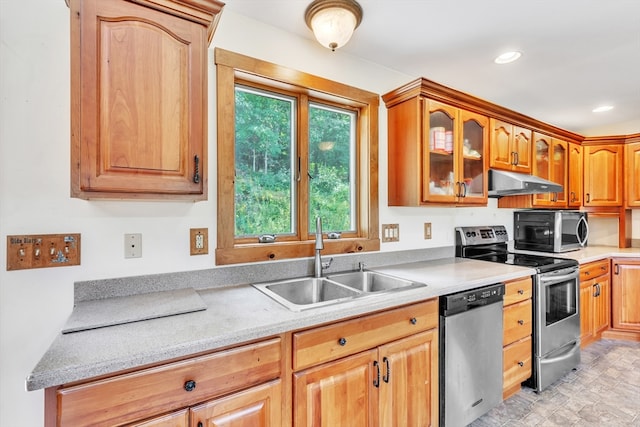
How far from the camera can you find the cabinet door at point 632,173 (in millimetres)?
3305

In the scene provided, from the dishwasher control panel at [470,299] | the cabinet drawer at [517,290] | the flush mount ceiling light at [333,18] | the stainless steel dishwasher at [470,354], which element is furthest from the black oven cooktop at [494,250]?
the flush mount ceiling light at [333,18]

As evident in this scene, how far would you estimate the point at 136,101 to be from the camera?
1140mm

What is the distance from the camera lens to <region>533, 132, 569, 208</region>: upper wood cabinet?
2.88m

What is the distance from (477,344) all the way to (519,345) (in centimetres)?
54

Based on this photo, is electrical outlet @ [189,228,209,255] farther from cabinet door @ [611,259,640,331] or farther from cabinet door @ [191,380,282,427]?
cabinet door @ [611,259,640,331]

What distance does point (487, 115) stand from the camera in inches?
94.3

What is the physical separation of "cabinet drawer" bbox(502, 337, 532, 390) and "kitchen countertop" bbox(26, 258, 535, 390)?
769 mm

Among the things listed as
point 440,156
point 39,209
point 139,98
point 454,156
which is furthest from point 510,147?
point 39,209

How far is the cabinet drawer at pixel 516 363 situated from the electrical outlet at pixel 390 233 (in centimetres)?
99

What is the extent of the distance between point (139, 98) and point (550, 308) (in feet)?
9.38

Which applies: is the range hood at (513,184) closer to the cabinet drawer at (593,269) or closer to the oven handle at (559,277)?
the oven handle at (559,277)

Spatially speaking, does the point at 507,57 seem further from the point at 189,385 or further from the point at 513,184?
the point at 189,385

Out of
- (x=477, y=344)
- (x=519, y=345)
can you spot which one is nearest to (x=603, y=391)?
(x=519, y=345)

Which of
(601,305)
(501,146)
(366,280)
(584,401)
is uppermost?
(501,146)
